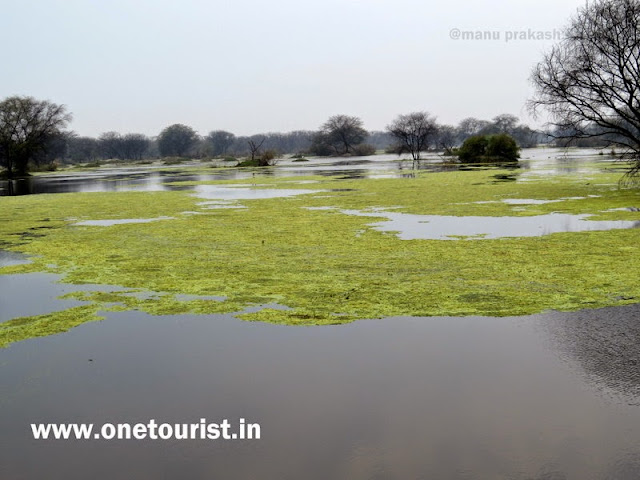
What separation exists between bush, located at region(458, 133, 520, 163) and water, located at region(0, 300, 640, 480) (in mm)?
70139

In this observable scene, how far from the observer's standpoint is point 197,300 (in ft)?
31.2

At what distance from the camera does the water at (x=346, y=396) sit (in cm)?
456

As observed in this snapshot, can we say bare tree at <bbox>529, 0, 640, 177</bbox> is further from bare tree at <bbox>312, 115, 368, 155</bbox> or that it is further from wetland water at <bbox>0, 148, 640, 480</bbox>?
bare tree at <bbox>312, 115, 368, 155</bbox>

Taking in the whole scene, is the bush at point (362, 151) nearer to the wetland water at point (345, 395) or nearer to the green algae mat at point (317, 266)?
the green algae mat at point (317, 266)

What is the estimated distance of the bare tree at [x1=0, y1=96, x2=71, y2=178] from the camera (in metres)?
88.1

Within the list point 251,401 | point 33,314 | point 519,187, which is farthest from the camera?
point 519,187

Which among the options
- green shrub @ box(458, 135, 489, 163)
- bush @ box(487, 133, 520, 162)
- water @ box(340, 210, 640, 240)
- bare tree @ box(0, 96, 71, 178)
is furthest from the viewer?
bare tree @ box(0, 96, 71, 178)

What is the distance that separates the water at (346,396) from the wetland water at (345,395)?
0.06 feet

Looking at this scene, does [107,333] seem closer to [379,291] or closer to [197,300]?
[197,300]

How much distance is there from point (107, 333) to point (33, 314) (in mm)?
1816

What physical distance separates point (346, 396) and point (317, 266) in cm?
625

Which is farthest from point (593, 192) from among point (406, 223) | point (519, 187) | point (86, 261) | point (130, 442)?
point (130, 442)

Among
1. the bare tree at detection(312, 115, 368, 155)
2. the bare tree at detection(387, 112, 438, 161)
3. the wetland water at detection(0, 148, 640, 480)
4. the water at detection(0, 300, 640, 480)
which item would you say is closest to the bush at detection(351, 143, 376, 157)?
the bare tree at detection(312, 115, 368, 155)

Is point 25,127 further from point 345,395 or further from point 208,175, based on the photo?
point 345,395
